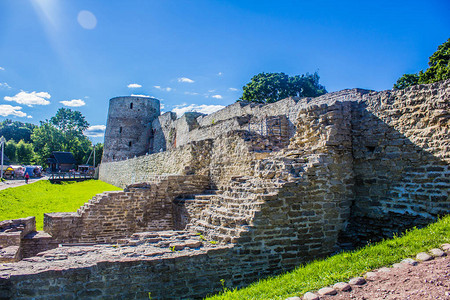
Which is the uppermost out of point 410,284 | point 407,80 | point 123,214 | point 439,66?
point 407,80

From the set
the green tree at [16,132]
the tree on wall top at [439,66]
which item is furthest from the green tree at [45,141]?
the tree on wall top at [439,66]

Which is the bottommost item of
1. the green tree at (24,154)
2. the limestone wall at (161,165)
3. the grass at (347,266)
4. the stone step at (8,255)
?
the stone step at (8,255)

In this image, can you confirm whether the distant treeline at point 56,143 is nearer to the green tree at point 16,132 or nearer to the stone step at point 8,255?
the green tree at point 16,132

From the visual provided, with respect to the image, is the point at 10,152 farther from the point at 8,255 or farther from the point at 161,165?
the point at 8,255

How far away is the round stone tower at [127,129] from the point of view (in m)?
40.3

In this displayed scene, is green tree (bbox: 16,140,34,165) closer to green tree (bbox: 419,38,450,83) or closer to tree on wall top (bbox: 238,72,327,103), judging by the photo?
tree on wall top (bbox: 238,72,327,103)

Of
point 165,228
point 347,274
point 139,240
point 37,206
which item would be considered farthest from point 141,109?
point 347,274

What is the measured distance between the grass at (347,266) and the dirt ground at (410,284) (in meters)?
0.32

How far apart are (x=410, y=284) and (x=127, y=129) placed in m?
40.0

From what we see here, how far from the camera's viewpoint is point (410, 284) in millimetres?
3529

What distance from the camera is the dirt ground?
3312 millimetres

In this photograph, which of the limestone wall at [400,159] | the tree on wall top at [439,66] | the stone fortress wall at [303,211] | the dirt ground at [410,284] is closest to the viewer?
the dirt ground at [410,284]

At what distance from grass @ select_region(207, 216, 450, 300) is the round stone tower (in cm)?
3784

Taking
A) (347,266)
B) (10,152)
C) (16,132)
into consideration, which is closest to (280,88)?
(347,266)
